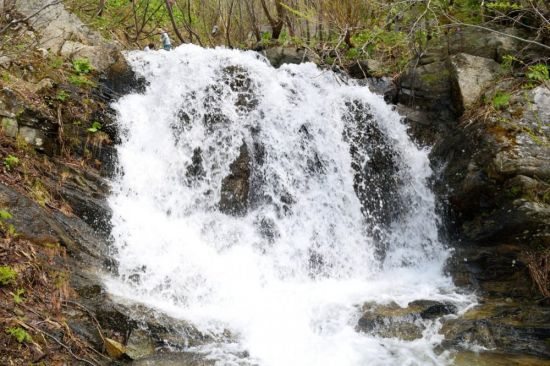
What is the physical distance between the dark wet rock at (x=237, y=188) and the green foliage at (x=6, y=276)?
3.11 metres

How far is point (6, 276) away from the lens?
380 cm

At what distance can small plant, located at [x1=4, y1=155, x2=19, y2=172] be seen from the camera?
5126mm

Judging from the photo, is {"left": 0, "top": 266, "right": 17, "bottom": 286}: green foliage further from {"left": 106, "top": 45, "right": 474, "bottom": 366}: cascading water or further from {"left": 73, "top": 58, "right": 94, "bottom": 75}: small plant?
{"left": 73, "top": 58, "right": 94, "bottom": 75}: small plant

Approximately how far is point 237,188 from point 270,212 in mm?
618

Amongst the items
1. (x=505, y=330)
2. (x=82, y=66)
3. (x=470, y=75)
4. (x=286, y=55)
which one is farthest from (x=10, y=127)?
(x=470, y=75)

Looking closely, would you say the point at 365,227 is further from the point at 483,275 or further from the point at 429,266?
the point at 483,275

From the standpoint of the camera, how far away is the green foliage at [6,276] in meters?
3.78

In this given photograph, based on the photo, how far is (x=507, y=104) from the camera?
653 centimetres

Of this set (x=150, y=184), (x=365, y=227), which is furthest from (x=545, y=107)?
(x=150, y=184)

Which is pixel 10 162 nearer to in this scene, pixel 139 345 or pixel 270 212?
pixel 139 345

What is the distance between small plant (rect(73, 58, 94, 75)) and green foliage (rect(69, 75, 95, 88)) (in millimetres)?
171

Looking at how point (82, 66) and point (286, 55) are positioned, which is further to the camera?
point (286, 55)

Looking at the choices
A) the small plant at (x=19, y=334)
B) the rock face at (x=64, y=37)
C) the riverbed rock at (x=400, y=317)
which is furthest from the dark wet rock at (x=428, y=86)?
the small plant at (x=19, y=334)

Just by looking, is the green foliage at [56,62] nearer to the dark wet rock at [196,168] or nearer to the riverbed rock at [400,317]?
the dark wet rock at [196,168]
